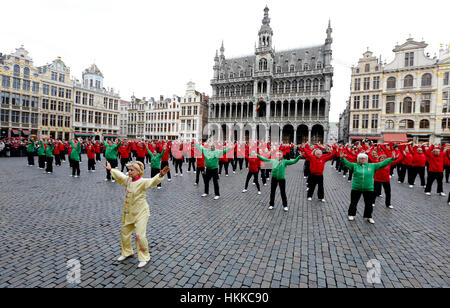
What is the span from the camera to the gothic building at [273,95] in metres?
43.7

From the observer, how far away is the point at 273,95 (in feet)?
154

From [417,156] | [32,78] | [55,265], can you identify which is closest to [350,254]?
[55,265]

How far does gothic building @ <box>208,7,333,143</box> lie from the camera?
143 ft

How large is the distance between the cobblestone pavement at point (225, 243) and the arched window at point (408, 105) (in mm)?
33576

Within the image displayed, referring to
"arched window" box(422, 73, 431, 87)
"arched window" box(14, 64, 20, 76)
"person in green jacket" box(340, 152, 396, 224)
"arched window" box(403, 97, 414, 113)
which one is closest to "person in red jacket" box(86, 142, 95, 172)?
"person in green jacket" box(340, 152, 396, 224)

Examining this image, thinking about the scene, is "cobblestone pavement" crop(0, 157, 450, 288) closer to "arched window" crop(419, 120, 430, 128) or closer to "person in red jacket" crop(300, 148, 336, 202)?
"person in red jacket" crop(300, 148, 336, 202)

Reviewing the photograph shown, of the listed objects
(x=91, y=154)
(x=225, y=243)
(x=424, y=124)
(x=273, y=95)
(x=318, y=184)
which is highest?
(x=273, y=95)

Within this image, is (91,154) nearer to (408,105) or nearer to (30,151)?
(30,151)

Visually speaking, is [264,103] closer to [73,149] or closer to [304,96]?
[304,96]

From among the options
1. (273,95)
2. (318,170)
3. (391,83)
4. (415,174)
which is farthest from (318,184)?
(273,95)

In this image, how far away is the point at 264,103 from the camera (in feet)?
157

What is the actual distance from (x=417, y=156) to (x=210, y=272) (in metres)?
13.2

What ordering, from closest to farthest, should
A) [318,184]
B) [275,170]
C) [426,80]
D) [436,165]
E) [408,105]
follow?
[275,170] < [318,184] < [436,165] < [426,80] < [408,105]

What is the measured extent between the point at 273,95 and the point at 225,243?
151 feet
